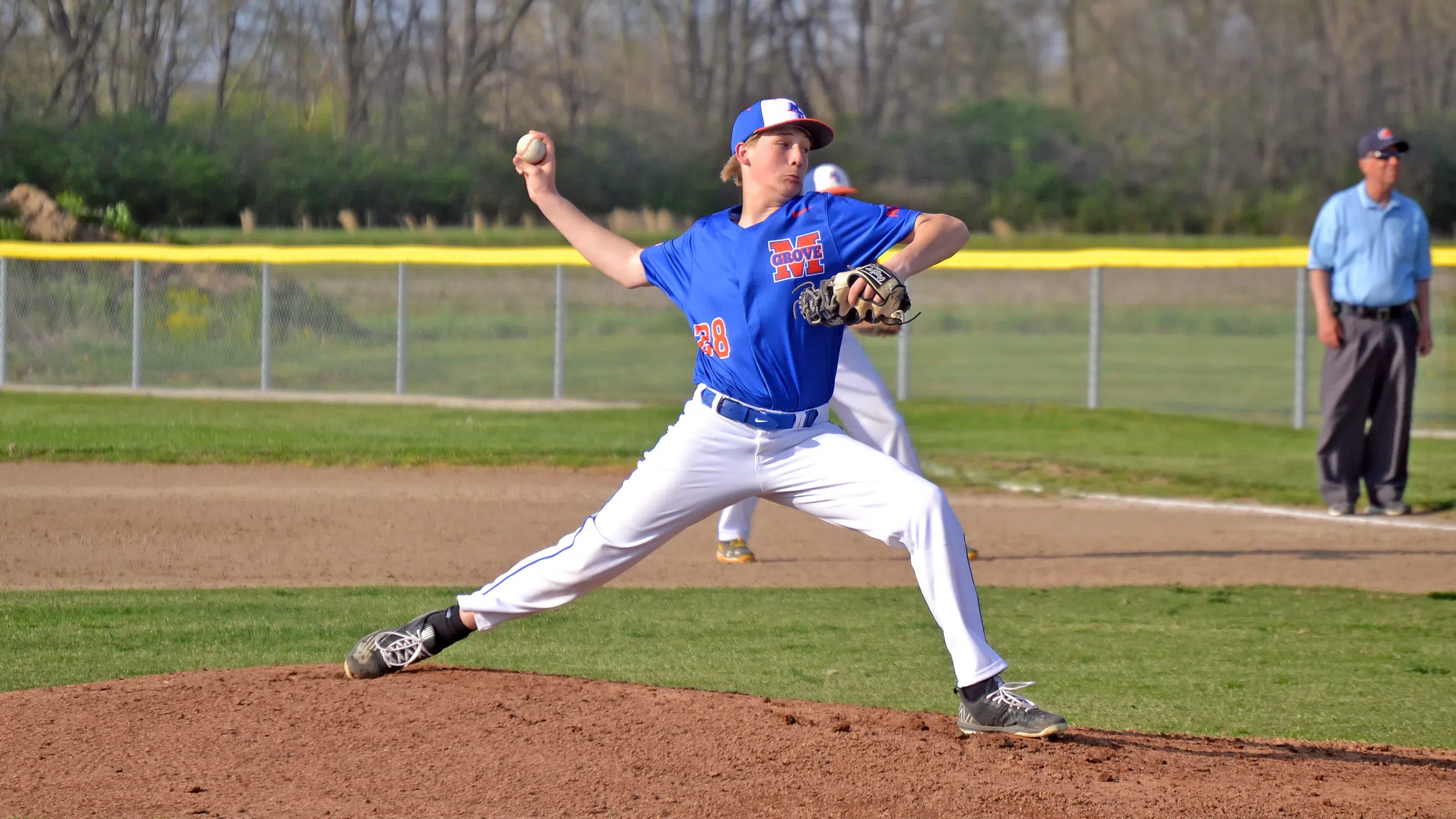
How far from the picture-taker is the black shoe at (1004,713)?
412 cm

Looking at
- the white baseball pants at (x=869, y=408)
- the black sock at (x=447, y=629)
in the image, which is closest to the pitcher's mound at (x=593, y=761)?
the black sock at (x=447, y=629)

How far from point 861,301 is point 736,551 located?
3859mm

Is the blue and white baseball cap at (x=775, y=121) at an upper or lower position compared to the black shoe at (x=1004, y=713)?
upper

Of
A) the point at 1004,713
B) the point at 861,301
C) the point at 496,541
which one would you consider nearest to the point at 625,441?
the point at 496,541

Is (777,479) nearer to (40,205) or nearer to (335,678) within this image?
(335,678)

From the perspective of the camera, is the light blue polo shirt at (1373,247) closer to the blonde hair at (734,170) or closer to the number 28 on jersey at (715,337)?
the blonde hair at (734,170)

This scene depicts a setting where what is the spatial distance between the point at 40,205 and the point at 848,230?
1937 centimetres

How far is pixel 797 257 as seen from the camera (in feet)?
13.8

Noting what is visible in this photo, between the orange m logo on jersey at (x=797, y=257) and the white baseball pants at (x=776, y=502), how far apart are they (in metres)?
0.44

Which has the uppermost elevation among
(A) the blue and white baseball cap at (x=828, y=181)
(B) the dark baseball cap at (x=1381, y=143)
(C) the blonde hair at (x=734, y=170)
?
(B) the dark baseball cap at (x=1381, y=143)

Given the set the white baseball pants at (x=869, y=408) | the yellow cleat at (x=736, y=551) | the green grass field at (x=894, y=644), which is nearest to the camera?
the green grass field at (x=894, y=644)

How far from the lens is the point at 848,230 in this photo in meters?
A: 4.23

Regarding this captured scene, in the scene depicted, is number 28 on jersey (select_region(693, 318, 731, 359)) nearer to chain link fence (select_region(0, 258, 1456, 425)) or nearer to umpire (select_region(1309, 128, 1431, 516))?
umpire (select_region(1309, 128, 1431, 516))

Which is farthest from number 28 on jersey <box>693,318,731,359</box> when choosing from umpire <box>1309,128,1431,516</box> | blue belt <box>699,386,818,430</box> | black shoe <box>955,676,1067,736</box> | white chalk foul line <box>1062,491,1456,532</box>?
white chalk foul line <box>1062,491,1456,532</box>
